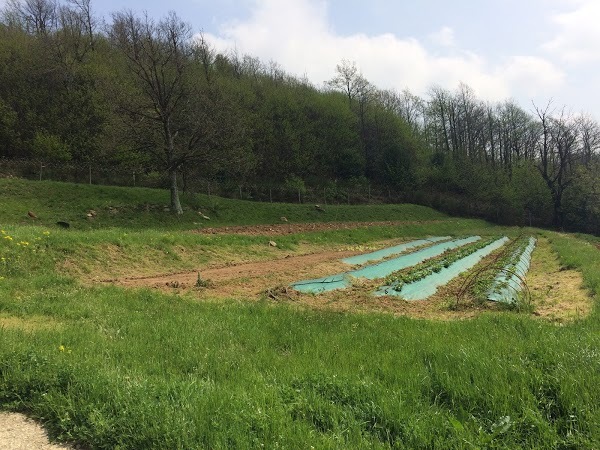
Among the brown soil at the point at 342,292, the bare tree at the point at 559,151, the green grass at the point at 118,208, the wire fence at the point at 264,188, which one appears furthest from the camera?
the bare tree at the point at 559,151

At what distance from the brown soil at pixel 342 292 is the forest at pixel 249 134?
15.6 m

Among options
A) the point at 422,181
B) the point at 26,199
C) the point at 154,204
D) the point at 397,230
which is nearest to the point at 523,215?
the point at 422,181

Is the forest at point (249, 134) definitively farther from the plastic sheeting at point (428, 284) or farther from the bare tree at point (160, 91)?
the plastic sheeting at point (428, 284)

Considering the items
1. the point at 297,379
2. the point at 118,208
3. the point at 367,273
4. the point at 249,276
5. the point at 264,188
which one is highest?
the point at 264,188

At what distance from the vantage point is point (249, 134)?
56.3 meters

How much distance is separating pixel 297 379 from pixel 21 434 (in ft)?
9.69

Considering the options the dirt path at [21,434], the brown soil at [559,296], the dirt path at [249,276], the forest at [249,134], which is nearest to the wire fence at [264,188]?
the forest at [249,134]

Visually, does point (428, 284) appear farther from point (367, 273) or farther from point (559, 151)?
point (559, 151)

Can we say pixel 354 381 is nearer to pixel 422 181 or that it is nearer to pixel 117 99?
pixel 117 99

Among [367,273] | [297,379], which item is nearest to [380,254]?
[367,273]

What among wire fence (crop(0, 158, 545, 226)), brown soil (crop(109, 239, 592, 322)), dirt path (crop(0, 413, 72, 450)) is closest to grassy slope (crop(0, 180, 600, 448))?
dirt path (crop(0, 413, 72, 450))

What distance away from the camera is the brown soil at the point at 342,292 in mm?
10016

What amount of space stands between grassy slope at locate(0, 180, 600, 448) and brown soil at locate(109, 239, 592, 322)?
1866 mm

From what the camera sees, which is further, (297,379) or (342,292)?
(342,292)
